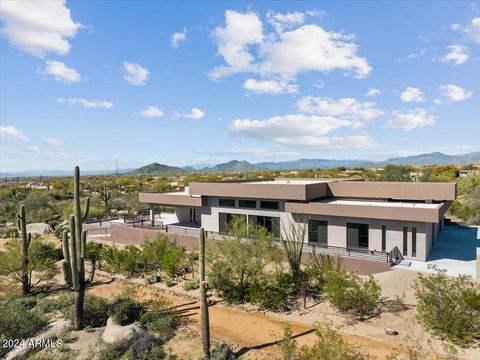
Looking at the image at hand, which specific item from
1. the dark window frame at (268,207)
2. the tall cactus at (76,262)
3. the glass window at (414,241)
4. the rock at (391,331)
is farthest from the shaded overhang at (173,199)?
the rock at (391,331)

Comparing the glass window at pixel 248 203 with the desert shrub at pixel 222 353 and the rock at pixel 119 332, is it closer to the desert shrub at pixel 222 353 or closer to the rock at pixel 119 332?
the rock at pixel 119 332

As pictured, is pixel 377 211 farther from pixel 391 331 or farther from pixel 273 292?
pixel 273 292

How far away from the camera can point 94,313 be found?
1614cm

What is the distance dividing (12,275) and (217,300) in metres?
13.6

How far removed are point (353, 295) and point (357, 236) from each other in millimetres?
8610

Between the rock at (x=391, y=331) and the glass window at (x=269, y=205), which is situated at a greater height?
the glass window at (x=269, y=205)

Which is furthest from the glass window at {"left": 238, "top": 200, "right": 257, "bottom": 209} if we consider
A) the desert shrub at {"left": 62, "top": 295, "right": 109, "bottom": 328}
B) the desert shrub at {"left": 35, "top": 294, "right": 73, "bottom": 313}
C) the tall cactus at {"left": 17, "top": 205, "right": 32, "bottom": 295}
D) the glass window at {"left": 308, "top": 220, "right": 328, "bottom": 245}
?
the tall cactus at {"left": 17, "top": 205, "right": 32, "bottom": 295}

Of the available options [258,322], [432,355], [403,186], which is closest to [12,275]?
[258,322]

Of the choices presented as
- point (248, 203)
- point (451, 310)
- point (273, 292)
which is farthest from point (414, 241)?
point (248, 203)

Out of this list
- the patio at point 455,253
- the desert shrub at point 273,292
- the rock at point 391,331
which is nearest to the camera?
the rock at point 391,331

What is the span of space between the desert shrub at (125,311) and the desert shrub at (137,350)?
1.48 m

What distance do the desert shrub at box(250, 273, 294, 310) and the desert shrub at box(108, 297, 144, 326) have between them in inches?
231

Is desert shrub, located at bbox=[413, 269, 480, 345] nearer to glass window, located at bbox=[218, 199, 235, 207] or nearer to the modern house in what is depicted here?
the modern house

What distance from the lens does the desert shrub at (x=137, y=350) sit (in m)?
12.8
